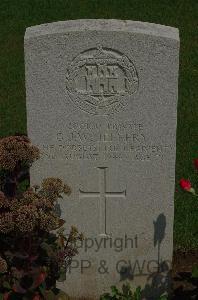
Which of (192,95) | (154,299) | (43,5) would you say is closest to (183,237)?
(154,299)

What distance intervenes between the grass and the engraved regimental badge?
4.79 ft

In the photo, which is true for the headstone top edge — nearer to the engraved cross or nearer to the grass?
the engraved cross

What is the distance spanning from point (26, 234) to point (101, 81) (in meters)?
1.17

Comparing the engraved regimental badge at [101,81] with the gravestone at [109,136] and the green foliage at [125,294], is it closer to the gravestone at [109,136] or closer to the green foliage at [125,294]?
the gravestone at [109,136]

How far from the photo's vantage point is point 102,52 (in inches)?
163

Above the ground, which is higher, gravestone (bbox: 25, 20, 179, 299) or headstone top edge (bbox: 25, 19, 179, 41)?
headstone top edge (bbox: 25, 19, 179, 41)

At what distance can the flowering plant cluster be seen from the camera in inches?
143

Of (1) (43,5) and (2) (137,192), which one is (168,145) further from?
(1) (43,5)

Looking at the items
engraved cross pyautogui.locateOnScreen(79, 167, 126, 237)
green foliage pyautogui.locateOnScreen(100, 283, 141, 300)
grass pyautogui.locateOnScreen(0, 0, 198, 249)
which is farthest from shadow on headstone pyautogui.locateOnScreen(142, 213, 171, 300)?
grass pyautogui.locateOnScreen(0, 0, 198, 249)

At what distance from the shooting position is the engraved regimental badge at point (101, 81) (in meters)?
4.16

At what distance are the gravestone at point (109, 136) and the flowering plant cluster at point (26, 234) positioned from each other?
41 centimetres

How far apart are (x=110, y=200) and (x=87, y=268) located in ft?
1.88

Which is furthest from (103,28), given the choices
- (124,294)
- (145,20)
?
(145,20)

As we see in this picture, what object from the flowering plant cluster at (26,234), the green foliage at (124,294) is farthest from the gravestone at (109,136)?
the flowering plant cluster at (26,234)
